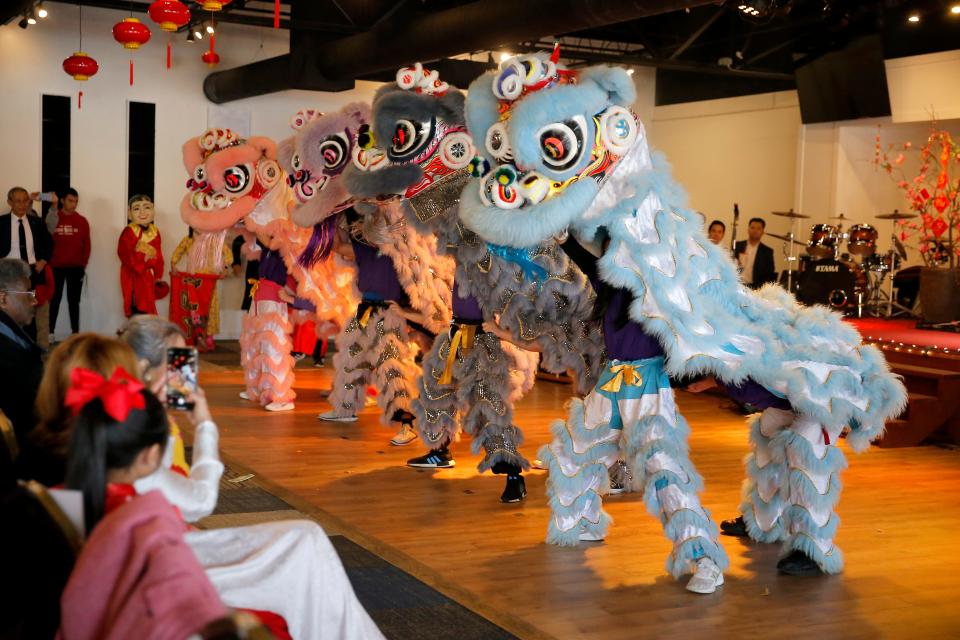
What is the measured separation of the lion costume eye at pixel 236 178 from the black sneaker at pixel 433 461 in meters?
2.52

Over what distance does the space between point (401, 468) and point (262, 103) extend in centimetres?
697

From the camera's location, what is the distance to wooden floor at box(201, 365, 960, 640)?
12.0ft

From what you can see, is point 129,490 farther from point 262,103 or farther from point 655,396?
point 262,103

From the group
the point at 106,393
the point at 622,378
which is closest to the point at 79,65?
the point at 622,378

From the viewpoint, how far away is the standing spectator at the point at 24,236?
9711 mm

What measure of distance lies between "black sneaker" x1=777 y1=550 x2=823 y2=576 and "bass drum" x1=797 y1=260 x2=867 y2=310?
21.6 ft

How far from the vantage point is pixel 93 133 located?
1122 centimetres

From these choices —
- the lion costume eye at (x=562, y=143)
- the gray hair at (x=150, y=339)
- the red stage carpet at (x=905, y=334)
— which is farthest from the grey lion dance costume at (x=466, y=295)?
the red stage carpet at (x=905, y=334)

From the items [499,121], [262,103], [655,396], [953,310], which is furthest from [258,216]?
[953,310]

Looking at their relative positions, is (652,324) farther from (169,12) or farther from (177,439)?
(169,12)

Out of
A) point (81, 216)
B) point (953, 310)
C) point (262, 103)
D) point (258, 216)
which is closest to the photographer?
point (258, 216)

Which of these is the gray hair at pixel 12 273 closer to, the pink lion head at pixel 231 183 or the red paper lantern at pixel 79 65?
the pink lion head at pixel 231 183

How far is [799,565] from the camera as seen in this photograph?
163 inches

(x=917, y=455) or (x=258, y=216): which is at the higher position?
(x=258, y=216)
